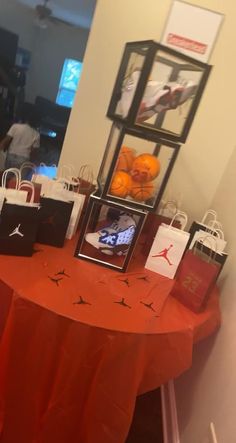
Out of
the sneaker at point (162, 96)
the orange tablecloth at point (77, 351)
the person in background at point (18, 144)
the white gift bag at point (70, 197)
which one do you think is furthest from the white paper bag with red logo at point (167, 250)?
the person in background at point (18, 144)

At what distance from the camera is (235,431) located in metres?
0.97

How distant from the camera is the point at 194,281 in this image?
1121 mm

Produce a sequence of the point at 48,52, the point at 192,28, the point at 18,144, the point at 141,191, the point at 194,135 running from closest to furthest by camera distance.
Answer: the point at 141,191, the point at 192,28, the point at 194,135, the point at 18,144, the point at 48,52

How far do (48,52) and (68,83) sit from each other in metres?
0.76

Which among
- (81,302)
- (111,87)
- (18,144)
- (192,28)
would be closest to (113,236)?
(81,302)

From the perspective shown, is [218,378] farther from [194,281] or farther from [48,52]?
[48,52]

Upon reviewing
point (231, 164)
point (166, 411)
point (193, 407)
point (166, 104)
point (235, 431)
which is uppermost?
point (166, 104)

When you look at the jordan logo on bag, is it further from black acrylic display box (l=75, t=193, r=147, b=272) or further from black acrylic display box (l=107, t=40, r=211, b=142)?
black acrylic display box (l=107, t=40, r=211, b=142)

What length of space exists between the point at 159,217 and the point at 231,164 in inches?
20.2

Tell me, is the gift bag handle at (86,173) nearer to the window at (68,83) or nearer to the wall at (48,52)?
the window at (68,83)

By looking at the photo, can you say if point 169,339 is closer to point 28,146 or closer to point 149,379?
point 149,379

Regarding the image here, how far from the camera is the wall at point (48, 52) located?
551cm

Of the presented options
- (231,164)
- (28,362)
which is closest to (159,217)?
(231,164)

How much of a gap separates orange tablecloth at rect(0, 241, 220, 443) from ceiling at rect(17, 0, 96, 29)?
450cm
